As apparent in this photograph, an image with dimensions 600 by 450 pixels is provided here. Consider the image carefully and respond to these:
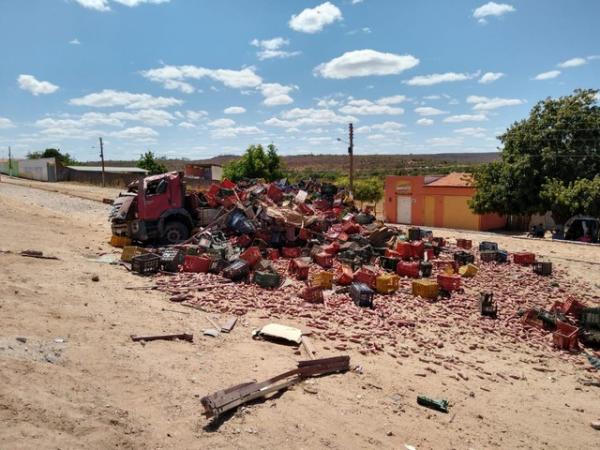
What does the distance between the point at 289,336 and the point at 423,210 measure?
1148 inches

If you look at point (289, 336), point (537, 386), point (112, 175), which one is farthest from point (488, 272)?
point (112, 175)

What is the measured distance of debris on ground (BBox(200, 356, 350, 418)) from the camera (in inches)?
203

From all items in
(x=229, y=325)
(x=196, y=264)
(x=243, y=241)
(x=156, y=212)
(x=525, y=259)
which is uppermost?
(x=156, y=212)

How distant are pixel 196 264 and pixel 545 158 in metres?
24.4

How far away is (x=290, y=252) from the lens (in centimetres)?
1491

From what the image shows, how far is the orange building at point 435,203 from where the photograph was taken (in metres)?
33.3

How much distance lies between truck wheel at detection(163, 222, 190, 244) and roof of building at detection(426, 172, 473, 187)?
23.5 m

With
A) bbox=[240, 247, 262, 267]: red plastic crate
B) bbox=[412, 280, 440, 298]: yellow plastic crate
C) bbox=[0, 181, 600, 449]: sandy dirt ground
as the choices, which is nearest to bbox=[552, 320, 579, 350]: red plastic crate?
bbox=[0, 181, 600, 449]: sandy dirt ground

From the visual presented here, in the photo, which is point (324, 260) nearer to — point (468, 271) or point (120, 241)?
point (468, 271)

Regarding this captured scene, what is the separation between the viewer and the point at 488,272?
48.2 ft

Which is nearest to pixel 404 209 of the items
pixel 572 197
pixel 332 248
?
pixel 572 197

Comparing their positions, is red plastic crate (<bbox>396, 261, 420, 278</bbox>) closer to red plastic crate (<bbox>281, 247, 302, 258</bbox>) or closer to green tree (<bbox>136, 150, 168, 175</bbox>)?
red plastic crate (<bbox>281, 247, 302, 258</bbox>)

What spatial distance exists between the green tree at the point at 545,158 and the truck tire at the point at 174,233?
21.2 m

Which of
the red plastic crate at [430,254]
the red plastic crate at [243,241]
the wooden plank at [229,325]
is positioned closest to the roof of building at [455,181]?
the red plastic crate at [430,254]
